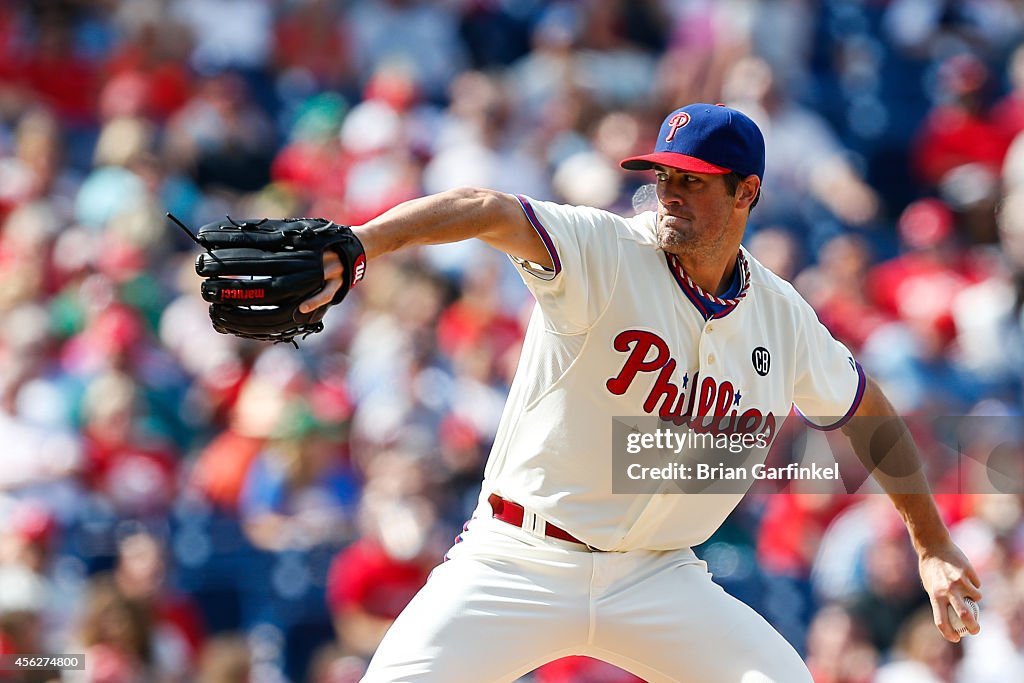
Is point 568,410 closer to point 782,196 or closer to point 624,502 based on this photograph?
point 624,502

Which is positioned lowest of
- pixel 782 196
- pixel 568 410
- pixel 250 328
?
pixel 568 410

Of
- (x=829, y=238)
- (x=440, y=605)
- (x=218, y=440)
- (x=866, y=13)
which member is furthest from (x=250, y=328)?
(x=866, y=13)

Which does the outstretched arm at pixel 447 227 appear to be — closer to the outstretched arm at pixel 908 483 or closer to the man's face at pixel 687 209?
the man's face at pixel 687 209

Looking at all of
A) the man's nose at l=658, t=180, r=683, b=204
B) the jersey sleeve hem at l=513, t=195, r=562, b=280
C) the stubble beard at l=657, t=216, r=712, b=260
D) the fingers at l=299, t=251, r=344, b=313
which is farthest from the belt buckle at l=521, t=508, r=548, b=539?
the fingers at l=299, t=251, r=344, b=313

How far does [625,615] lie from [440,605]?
1.70ft

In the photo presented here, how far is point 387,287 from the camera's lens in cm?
884

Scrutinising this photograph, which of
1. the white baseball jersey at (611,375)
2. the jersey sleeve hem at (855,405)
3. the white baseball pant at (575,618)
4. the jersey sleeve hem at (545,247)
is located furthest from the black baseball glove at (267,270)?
the jersey sleeve hem at (855,405)

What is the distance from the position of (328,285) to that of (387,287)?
5.38 meters

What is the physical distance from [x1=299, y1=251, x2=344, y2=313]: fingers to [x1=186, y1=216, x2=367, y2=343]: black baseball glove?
0.01 metres

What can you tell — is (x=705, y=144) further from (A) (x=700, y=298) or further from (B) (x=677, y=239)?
(A) (x=700, y=298)

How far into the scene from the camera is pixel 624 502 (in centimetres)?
423

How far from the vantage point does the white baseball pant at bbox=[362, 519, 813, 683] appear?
408cm

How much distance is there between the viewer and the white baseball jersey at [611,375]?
162 inches

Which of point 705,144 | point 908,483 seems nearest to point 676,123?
point 705,144
